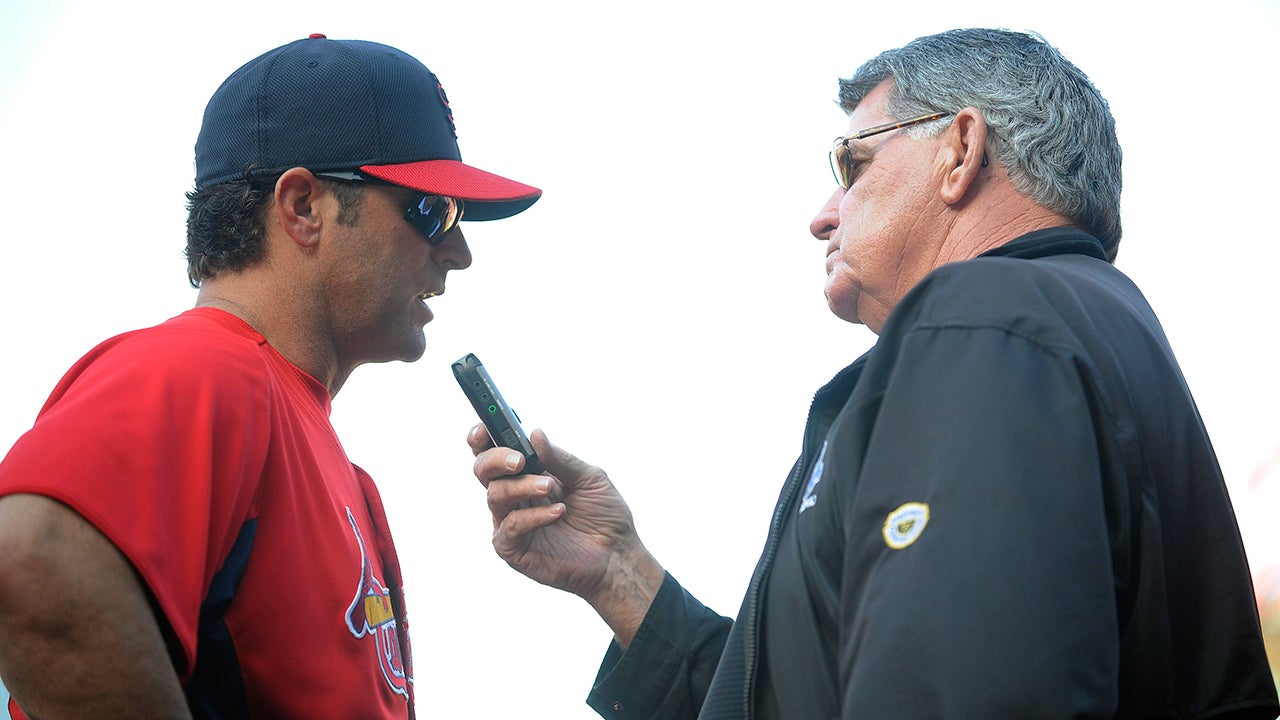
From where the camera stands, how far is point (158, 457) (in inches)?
57.8

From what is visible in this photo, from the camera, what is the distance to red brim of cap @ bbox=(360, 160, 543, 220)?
2252 mm

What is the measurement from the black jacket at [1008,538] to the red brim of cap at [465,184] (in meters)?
1.01

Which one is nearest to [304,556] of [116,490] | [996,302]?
[116,490]

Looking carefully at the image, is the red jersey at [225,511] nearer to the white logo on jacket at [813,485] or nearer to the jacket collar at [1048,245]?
the white logo on jacket at [813,485]

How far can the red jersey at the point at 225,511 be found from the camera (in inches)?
55.8

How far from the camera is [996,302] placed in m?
1.30

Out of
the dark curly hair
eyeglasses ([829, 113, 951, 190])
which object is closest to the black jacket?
eyeglasses ([829, 113, 951, 190])

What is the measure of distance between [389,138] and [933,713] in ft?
5.44

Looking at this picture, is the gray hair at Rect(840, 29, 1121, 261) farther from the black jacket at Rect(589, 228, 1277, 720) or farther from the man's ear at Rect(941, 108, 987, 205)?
the black jacket at Rect(589, 228, 1277, 720)

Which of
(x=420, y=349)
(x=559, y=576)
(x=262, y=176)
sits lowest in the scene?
(x=559, y=576)

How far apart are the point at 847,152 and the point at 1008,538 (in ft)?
4.21

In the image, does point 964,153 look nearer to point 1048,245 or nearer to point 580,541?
point 1048,245

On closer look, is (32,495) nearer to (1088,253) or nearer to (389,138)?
(389,138)

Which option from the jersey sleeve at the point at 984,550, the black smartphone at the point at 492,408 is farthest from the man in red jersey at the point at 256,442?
the jersey sleeve at the point at 984,550
